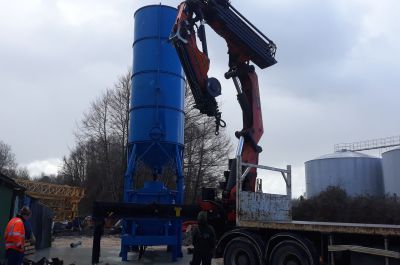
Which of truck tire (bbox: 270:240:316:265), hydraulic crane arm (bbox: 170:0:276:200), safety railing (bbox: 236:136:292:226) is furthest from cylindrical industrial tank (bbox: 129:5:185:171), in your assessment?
truck tire (bbox: 270:240:316:265)

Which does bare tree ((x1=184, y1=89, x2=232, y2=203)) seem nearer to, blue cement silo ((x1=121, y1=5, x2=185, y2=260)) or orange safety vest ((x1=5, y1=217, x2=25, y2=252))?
blue cement silo ((x1=121, y1=5, x2=185, y2=260))

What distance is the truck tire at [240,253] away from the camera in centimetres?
845

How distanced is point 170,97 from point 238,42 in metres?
4.47

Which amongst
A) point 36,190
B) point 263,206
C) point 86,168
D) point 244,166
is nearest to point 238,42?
point 244,166

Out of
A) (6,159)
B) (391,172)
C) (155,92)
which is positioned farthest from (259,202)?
(6,159)

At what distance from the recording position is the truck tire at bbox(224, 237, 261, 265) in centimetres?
845

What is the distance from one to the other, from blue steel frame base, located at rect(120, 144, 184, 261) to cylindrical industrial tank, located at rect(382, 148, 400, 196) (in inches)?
970

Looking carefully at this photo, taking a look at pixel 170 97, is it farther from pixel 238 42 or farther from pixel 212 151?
pixel 212 151

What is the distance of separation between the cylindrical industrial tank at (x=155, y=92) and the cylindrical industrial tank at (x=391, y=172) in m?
24.8

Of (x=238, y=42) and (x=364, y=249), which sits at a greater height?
(x=238, y=42)

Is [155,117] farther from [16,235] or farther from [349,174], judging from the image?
[349,174]

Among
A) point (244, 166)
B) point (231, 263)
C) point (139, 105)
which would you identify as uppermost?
point (139, 105)

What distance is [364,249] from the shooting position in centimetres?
687

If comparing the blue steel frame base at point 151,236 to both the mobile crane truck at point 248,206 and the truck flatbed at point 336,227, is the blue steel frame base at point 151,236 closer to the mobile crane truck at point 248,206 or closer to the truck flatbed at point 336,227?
the mobile crane truck at point 248,206
